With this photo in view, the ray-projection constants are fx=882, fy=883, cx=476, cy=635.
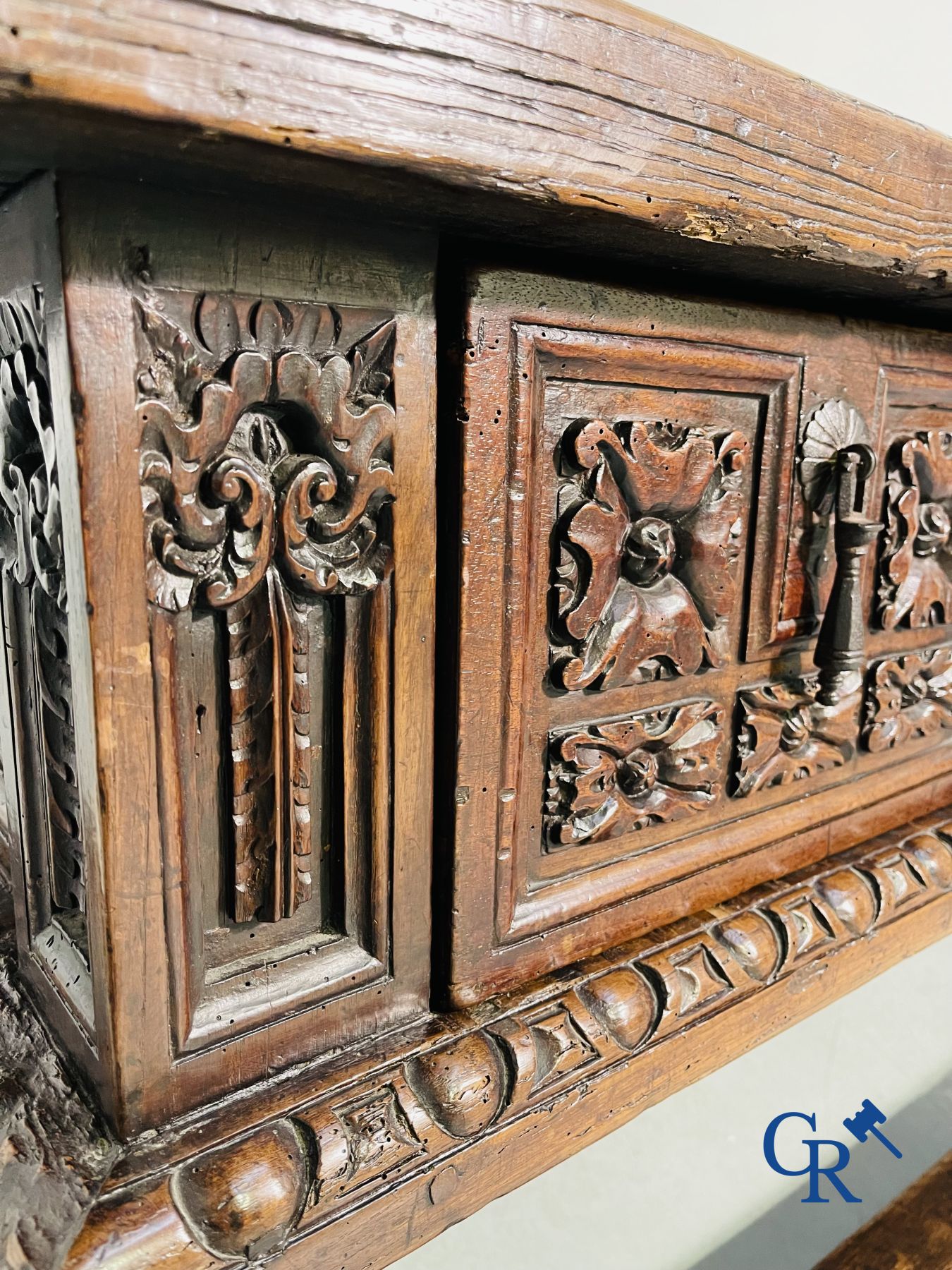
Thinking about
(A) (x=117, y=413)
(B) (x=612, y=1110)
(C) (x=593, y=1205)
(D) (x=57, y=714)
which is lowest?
(C) (x=593, y=1205)

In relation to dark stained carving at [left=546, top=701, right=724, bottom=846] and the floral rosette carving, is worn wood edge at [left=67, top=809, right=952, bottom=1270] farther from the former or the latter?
the floral rosette carving

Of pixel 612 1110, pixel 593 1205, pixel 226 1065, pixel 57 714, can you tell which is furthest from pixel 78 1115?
pixel 593 1205

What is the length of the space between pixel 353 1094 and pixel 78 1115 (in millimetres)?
127

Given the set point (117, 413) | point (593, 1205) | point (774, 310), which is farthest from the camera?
point (593, 1205)

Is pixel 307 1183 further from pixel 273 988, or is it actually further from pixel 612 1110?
pixel 612 1110

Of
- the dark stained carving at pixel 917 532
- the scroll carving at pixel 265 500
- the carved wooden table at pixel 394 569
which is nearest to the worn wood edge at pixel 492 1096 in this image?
the carved wooden table at pixel 394 569

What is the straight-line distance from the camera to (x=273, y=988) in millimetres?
437

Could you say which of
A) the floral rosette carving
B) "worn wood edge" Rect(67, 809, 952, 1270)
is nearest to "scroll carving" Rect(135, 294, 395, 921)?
the floral rosette carving

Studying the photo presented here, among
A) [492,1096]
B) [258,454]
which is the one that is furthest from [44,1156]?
[258,454]

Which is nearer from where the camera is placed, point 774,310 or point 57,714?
point 57,714

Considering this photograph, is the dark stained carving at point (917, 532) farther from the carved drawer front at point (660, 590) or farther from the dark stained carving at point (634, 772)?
the dark stained carving at point (634, 772)

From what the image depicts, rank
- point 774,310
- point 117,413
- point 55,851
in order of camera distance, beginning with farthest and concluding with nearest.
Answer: point 774,310
point 55,851
point 117,413

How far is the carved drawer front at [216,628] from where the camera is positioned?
35cm

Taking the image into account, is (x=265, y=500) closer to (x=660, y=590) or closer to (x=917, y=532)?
(x=660, y=590)
